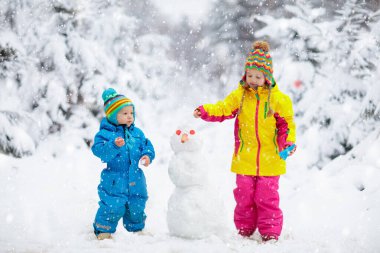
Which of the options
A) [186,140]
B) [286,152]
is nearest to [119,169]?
[186,140]

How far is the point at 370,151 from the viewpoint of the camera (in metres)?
5.36

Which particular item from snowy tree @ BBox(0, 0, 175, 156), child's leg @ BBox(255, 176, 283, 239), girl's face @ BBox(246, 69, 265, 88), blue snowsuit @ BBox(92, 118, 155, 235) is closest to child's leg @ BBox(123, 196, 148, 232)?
blue snowsuit @ BBox(92, 118, 155, 235)

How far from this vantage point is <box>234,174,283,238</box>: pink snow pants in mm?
3969

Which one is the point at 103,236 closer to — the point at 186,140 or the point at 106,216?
the point at 106,216

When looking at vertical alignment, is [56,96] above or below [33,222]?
above

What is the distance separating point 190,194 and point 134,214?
2.20 ft

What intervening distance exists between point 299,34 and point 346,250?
253 inches

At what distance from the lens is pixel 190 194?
3.71m

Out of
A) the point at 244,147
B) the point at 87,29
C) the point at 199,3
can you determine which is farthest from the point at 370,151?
the point at 199,3

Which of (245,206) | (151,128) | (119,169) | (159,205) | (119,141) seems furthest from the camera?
(151,128)

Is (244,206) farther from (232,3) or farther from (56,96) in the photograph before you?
(232,3)

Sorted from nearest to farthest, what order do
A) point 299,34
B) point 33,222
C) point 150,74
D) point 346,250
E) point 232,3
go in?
point 346,250 → point 33,222 → point 299,34 → point 150,74 → point 232,3

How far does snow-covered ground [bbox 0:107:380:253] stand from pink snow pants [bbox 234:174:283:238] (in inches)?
6.7

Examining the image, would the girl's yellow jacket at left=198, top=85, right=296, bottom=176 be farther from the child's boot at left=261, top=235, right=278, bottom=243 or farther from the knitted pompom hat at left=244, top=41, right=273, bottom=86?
the child's boot at left=261, top=235, right=278, bottom=243
